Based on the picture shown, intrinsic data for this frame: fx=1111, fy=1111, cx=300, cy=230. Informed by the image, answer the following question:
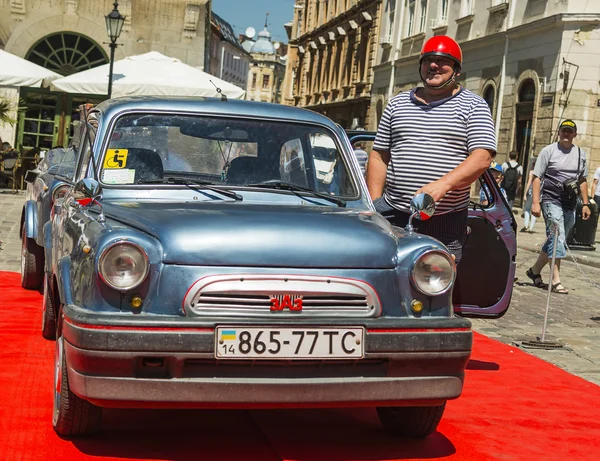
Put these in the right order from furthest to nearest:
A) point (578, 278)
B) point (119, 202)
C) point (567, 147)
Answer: point (578, 278)
point (567, 147)
point (119, 202)

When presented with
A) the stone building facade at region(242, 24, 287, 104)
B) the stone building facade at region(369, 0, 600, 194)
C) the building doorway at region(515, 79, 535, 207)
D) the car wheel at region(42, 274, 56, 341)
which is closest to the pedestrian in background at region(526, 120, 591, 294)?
the car wheel at region(42, 274, 56, 341)

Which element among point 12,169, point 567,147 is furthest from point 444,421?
point 12,169

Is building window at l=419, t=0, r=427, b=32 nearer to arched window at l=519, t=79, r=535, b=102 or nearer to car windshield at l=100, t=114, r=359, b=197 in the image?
arched window at l=519, t=79, r=535, b=102

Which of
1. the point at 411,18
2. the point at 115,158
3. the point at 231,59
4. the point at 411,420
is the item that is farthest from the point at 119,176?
the point at 231,59

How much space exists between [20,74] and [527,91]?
14.7 m

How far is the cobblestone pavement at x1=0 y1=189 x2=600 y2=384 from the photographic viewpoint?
8.20 meters

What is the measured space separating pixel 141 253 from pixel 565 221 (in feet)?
28.3

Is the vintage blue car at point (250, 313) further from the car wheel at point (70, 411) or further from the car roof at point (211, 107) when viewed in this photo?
the car roof at point (211, 107)

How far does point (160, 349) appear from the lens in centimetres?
436

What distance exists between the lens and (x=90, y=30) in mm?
32188

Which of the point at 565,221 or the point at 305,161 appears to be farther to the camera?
the point at 565,221

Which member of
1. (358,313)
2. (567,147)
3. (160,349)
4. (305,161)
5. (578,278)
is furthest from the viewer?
(578,278)

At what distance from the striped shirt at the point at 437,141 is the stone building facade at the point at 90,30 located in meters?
26.7

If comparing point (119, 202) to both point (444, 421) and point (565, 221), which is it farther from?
point (565, 221)
